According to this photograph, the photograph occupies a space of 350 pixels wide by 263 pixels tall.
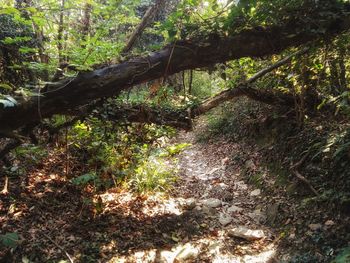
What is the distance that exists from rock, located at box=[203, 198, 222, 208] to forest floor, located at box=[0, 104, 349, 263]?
0.06 feet

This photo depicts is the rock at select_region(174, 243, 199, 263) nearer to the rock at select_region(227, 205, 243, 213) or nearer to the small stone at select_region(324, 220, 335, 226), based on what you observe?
the rock at select_region(227, 205, 243, 213)

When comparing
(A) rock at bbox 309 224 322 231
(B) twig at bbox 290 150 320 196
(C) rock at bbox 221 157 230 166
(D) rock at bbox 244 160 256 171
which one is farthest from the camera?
(C) rock at bbox 221 157 230 166

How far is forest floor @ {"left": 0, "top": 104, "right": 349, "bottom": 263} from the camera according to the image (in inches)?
157

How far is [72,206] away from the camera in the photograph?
193 inches

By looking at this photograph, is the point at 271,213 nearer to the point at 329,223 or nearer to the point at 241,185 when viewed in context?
the point at 329,223

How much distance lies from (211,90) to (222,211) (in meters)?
10.4

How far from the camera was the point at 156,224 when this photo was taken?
4824mm

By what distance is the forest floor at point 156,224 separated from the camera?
4.00 meters

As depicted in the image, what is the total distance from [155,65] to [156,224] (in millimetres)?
2533

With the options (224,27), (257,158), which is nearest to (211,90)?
(257,158)

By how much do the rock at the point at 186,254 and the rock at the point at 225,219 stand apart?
2.85 feet

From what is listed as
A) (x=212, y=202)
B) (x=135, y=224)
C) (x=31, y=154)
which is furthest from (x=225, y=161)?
(x=31, y=154)

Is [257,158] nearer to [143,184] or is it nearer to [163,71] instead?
[143,184]

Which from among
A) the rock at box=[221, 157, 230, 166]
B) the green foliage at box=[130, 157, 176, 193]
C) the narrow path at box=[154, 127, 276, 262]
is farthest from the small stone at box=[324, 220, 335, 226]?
the rock at box=[221, 157, 230, 166]
